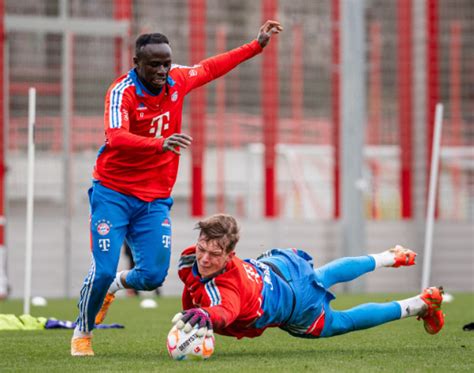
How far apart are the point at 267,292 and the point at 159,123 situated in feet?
3.95

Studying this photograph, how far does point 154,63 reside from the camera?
616 centimetres

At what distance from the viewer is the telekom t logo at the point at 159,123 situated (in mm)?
6363

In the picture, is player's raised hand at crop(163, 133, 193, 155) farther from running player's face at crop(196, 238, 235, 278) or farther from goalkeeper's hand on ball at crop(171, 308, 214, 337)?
goalkeeper's hand on ball at crop(171, 308, 214, 337)

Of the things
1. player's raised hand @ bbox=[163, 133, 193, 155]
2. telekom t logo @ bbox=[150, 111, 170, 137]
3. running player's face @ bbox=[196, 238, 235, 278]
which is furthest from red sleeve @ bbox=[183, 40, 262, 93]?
running player's face @ bbox=[196, 238, 235, 278]

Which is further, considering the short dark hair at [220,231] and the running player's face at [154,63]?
the running player's face at [154,63]

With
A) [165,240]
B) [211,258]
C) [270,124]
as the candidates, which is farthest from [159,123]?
[270,124]

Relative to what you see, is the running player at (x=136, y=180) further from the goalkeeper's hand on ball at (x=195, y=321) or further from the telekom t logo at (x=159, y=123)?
the goalkeeper's hand on ball at (x=195, y=321)

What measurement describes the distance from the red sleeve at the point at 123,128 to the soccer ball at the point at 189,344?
983 mm

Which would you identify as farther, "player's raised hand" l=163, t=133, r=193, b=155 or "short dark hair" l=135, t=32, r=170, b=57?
"short dark hair" l=135, t=32, r=170, b=57

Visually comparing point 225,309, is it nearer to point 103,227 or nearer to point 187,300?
point 187,300

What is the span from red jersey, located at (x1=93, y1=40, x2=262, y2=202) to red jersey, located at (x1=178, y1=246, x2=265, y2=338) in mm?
708

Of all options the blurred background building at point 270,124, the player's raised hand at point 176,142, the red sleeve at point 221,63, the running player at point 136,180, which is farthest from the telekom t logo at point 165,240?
the blurred background building at point 270,124

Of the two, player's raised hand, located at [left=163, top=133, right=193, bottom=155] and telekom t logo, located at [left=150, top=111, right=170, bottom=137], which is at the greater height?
telekom t logo, located at [left=150, top=111, right=170, bottom=137]

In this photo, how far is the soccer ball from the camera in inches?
211
